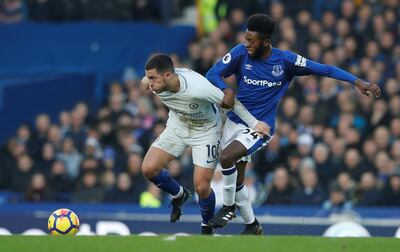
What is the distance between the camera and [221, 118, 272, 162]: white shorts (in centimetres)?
1324

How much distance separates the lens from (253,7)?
21.7m

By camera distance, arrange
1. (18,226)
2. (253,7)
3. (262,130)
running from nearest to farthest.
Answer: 1. (262,130)
2. (18,226)
3. (253,7)

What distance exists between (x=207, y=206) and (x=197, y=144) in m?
0.73

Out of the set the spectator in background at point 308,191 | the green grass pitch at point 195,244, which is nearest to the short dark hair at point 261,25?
the green grass pitch at point 195,244

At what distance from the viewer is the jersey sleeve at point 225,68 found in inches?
516

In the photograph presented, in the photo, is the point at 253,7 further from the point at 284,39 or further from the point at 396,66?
the point at 396,66

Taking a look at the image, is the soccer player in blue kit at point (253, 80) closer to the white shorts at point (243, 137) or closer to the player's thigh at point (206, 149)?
the white shorts at point (243, 137)

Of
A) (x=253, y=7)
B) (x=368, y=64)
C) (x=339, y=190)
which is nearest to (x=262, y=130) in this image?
(x=339, y=190)

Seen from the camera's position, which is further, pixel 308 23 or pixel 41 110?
Result: pixel 41 110

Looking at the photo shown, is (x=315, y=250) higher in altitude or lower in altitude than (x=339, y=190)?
higher

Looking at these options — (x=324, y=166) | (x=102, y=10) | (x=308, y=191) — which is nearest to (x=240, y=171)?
(x=308, y=191)

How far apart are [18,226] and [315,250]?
6651mm

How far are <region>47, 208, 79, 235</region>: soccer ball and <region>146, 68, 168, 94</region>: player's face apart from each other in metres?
1.90

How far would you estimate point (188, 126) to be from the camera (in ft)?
44.3
